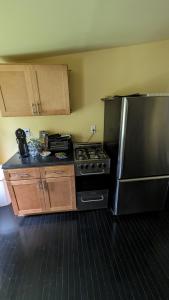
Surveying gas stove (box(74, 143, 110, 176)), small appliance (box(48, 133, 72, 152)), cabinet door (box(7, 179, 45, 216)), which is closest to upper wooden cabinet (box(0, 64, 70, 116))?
small appliance (box(48, 133, 72, 152))

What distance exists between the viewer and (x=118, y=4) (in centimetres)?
116

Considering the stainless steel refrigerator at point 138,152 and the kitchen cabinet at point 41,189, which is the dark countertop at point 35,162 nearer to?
the kitchen cabinet at point 41,189

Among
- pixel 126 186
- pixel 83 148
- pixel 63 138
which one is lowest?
pixel 126 186

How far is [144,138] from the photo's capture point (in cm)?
167

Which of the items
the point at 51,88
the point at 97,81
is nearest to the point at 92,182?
the point at 51,88

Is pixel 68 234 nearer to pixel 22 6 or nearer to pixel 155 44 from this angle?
pixel 22 6

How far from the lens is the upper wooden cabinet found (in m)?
1.82

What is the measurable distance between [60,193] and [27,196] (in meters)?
0.45

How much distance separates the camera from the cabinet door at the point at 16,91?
1.80 m

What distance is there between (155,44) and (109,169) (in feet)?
6.38

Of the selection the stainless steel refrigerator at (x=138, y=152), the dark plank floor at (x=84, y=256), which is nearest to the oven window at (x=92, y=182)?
the stainless steel refrigerator at (x=138, y=152)

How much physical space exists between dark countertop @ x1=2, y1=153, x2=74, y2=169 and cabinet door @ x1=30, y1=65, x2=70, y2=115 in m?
0.63

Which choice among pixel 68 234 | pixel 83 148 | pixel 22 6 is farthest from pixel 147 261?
pixel 22 6

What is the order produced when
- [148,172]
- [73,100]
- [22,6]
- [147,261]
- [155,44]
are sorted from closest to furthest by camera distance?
[22,6] → [147,261] → [148,172] → [155,44] → [73,100]
